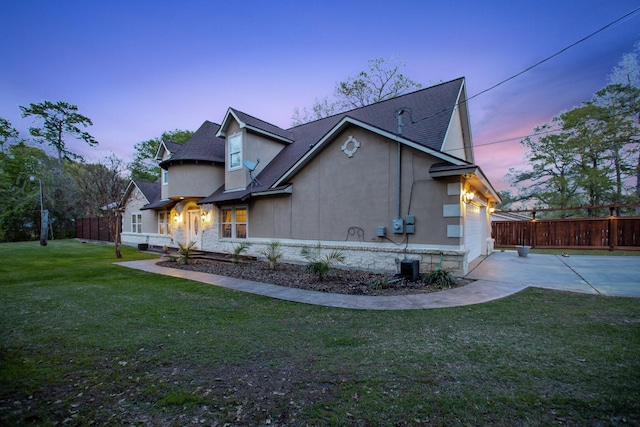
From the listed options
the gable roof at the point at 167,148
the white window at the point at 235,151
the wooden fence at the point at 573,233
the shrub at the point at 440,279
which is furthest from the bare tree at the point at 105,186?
the wooden fence at the point at 573,233

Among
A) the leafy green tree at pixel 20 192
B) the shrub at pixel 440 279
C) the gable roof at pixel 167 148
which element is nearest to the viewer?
the shrub at pixel 440 279

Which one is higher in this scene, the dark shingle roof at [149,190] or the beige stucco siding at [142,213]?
the dark shingle roof at [149,190]

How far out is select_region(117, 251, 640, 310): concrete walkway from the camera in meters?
5.67

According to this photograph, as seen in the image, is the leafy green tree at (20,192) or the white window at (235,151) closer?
the white window at (235,151)

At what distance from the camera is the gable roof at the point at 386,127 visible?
28.7ft

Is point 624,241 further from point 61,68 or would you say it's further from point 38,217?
point 38,217

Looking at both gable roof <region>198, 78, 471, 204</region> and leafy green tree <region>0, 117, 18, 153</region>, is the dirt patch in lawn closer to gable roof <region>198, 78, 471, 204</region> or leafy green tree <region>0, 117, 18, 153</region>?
gable roof <region>198, 78, 471, 204</region>

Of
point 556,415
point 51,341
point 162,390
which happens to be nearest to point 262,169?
point 51,341

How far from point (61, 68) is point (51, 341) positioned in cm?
1698

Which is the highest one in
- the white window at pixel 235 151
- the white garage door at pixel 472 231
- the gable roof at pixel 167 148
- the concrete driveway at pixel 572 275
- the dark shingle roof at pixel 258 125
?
the dark shingle roof at pixel 258 125

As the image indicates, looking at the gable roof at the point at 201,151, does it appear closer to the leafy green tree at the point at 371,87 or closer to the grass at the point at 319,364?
the grass at the point at 319,364

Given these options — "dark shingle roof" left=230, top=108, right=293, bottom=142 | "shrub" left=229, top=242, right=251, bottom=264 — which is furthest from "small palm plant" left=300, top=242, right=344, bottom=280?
"dark shingle roof" left=230, top=108, right=293, bottom=142

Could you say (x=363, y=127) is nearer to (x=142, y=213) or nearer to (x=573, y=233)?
(x=573, y=233)

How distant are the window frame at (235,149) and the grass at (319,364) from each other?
347 inches
